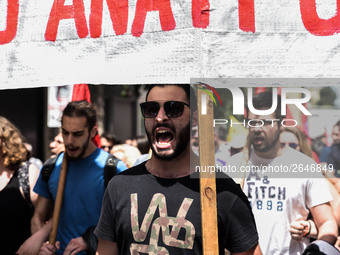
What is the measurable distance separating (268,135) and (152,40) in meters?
1.33

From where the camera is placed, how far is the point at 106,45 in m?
2.51

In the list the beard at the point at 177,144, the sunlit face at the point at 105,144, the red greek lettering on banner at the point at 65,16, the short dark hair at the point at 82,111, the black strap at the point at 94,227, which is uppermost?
the red greek lettering on banner at the point at 65,16

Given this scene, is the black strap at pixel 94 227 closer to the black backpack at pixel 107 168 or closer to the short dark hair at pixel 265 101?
the black backpack at pixel 107 168

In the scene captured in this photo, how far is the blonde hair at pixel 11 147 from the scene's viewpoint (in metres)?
3.93

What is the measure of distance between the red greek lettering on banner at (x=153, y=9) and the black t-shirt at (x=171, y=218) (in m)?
0.78

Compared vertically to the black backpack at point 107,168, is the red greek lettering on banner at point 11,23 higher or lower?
higher

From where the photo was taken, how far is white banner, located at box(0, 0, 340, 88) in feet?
7.54

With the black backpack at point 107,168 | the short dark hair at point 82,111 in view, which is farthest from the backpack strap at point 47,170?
the short dark hair at point 82,111

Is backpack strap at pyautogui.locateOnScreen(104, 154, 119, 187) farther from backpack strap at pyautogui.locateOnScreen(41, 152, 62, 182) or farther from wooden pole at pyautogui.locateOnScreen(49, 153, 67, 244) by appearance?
backpack strap at pyautogui.locateOnScreen(41, 152, 62, 182)

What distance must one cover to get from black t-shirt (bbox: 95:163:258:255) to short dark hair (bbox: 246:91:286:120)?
432 millimetres


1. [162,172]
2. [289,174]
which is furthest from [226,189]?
[289,174]

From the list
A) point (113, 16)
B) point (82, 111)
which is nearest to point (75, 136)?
point (82, 111)

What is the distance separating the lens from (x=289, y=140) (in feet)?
11.4

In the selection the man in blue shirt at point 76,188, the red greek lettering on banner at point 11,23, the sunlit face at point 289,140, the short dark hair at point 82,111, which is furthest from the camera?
the short dark hair at point 82,111
